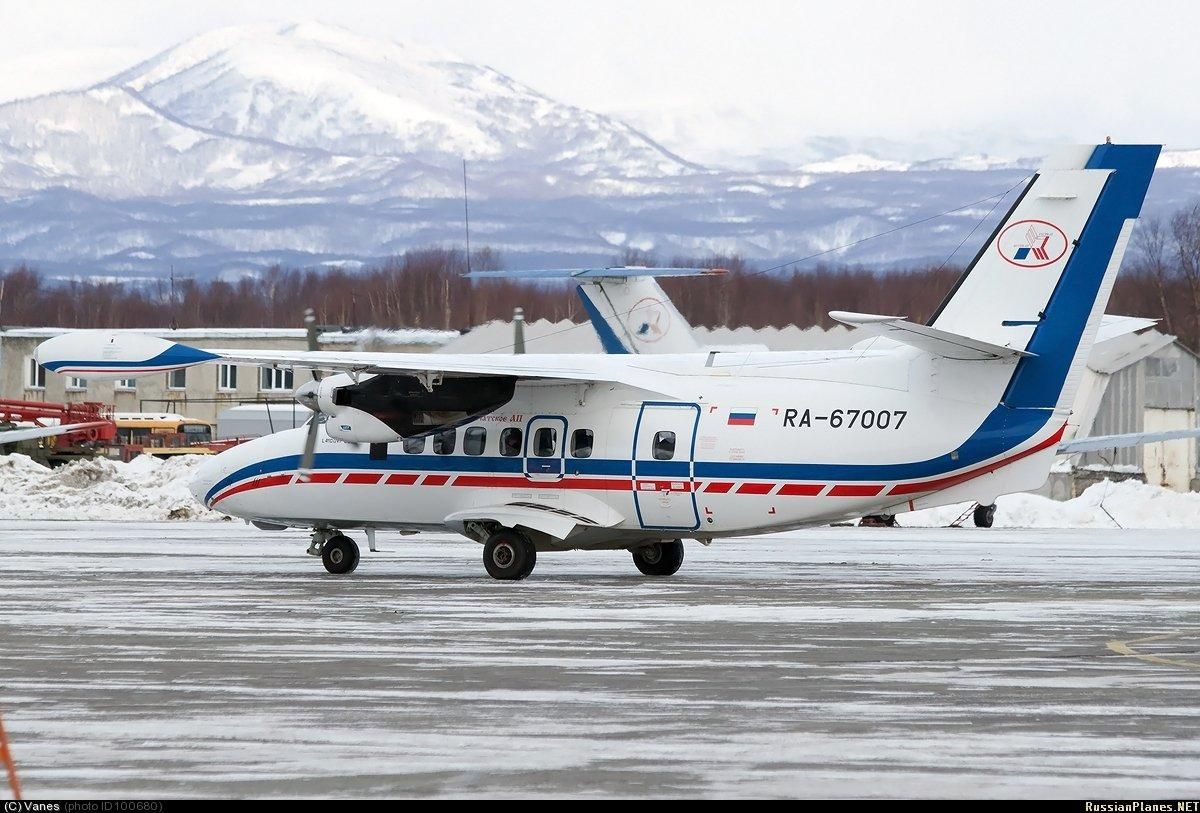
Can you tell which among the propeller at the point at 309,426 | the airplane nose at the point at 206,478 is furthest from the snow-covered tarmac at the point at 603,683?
the airplane nose at the point at 206,478

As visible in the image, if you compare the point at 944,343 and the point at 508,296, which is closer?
the point at 944,343

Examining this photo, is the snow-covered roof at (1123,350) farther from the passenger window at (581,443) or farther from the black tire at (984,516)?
the passenger window at (581,443)

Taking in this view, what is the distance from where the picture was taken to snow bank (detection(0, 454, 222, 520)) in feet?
141

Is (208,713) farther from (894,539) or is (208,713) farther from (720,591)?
(894,539)

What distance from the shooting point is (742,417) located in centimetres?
2242

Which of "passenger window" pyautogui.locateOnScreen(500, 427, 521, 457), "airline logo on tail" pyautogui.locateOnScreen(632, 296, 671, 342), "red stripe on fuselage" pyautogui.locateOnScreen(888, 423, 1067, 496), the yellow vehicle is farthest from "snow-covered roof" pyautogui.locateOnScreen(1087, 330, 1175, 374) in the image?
the yellow vehicle

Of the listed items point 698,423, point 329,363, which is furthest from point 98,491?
point 698,423

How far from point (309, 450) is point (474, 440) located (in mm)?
2570

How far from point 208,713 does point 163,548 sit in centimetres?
1908

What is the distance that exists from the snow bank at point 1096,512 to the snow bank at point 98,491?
1924cm

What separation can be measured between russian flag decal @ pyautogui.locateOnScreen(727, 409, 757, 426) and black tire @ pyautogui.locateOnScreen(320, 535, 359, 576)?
6.28 m

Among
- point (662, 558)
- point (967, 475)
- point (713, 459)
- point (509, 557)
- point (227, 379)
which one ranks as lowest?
point (662, 558)

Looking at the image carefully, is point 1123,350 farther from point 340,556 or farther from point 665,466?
point 340,556

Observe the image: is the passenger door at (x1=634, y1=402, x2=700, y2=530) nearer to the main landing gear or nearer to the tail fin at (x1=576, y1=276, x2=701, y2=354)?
the main landing gear
